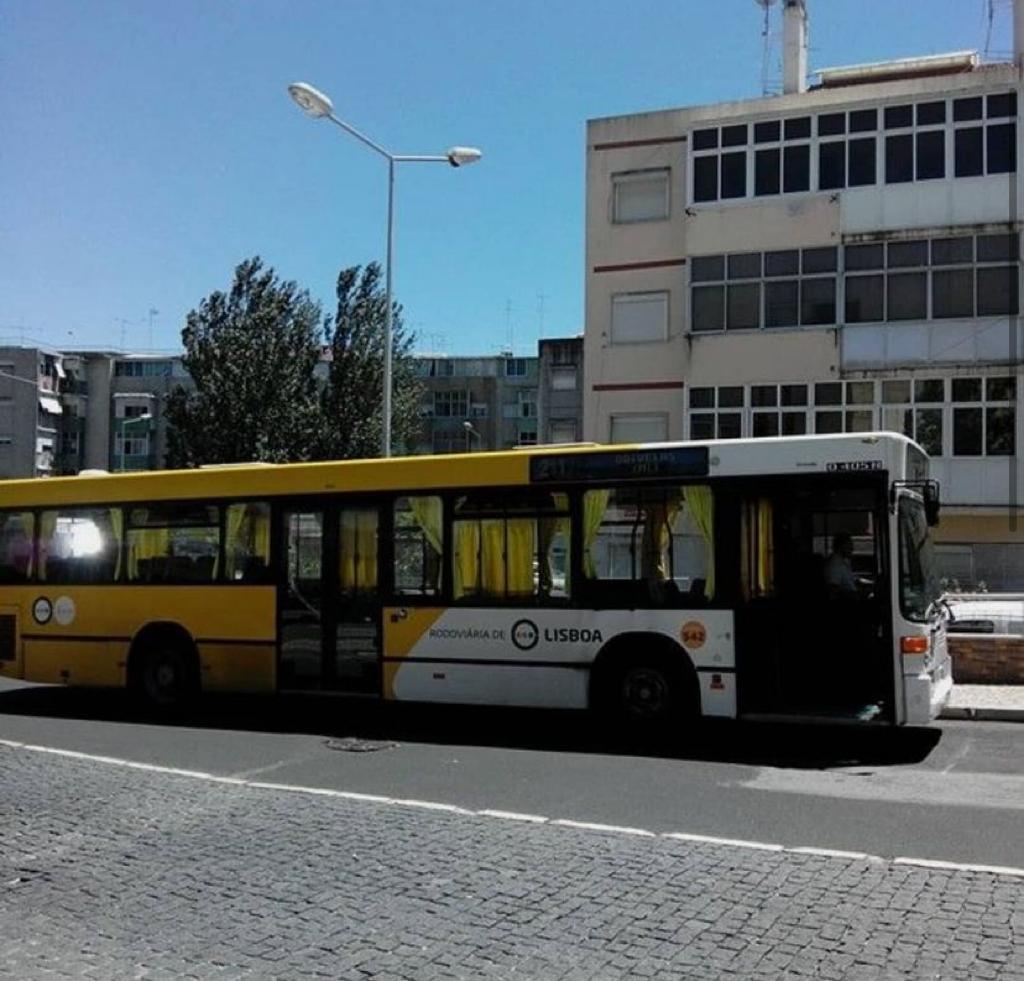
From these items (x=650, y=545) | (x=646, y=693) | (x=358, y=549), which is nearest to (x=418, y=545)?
(x=358, y=549)

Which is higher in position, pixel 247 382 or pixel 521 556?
pixel 247 382

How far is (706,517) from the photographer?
1002cm

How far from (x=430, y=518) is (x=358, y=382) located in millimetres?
29399

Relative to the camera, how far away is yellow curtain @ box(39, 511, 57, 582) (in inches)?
520

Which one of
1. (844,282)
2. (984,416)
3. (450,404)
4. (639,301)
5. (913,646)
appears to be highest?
(450,404)

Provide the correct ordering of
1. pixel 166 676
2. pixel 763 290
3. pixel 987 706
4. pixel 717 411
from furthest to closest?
pixel 717 411 → pixel 763 290 → pixel 166 676 → pixel 987 706

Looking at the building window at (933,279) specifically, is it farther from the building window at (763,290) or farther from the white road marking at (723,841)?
the white road marking at (723,841)

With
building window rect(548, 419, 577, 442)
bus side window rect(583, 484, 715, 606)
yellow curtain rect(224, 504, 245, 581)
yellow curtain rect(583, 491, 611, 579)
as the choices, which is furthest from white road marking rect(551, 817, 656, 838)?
building window rect(548, 419, 577, 442)

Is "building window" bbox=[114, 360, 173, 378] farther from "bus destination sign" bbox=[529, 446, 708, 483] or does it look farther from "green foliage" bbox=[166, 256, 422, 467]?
"bus destination sign" bbox=[529, 446, 708, 483]

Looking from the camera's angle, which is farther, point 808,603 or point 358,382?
point 358,382

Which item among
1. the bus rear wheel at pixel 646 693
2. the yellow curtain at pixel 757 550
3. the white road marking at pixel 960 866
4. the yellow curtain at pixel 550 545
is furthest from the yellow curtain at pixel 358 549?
the white road marking at pixel 960 866

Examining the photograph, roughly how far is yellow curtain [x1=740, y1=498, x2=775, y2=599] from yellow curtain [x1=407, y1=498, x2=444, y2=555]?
10.0 feet

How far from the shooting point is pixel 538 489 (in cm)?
1070

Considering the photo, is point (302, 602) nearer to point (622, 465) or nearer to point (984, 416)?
point (622, 465)
